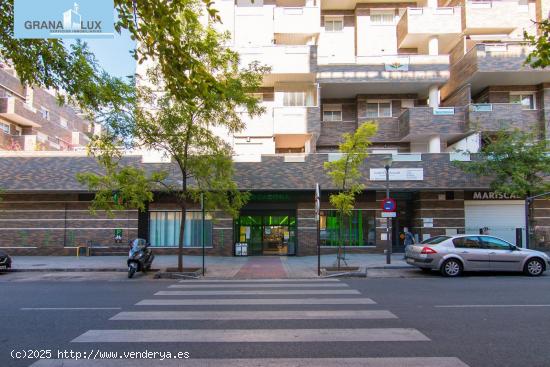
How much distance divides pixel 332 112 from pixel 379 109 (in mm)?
2734

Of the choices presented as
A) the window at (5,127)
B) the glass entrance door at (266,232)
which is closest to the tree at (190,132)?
the glass entrance door at (266,232)

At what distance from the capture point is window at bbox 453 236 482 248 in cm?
1377

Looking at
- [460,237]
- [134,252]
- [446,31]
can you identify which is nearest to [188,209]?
[134,252]

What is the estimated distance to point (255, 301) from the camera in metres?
9.01

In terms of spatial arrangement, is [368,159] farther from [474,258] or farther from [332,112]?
[474,258]

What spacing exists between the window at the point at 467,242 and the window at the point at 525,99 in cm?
1283

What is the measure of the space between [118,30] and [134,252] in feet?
31.7

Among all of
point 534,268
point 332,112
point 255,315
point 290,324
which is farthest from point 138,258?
point 332,112

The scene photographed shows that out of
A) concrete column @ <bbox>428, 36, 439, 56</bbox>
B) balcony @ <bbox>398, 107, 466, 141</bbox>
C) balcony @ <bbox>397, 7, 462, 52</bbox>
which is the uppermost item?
balcony @ <bbox>397, 7, 462, 52</bbox>

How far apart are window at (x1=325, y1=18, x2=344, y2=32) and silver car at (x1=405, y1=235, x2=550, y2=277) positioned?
1666cm

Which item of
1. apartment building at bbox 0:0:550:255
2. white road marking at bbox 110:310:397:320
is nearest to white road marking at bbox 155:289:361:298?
white road marking at bbox 110:310:397:320

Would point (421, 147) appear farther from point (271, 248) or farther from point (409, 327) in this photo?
point (409, 327)

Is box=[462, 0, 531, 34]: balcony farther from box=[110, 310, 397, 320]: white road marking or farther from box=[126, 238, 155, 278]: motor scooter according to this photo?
box=[110, 310, 397, 320]: white road marking

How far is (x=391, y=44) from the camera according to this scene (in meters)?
24.7
